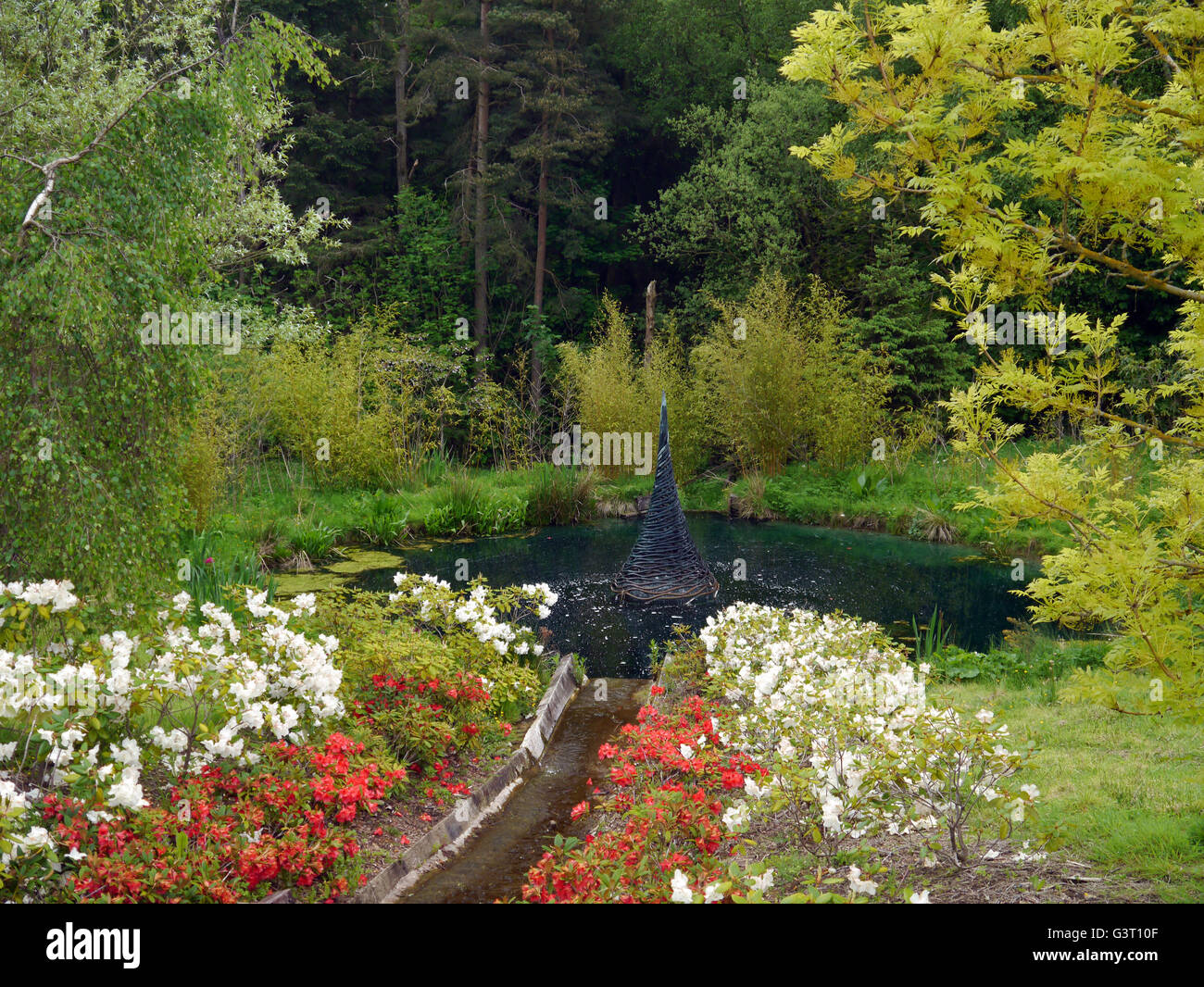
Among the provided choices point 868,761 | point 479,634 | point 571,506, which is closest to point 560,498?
point 571,506

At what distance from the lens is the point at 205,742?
3.48m

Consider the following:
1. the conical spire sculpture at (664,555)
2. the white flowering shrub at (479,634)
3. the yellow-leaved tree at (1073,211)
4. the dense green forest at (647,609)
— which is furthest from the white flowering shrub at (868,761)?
the conical spire sculpture at (664,555)

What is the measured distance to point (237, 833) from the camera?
3311mm

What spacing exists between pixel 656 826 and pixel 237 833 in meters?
1.47

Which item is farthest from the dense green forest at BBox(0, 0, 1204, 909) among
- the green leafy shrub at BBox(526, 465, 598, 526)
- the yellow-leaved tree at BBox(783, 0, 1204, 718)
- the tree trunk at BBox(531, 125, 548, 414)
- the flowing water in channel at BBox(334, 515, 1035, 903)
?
the tree trunk at BBox(531, 125, 548, 414)

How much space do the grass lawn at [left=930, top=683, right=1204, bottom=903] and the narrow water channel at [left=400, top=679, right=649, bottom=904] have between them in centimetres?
186

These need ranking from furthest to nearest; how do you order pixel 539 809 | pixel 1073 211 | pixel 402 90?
1. pixel 402 90
2. pixel 539 809
3. pixel 1073 211

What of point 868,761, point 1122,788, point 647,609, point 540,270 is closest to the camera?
point 868,761

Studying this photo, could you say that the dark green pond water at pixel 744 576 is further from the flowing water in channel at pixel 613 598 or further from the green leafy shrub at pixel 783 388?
the green leafy shrub at pixel 783 388

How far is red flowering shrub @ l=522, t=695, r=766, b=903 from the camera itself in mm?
3184

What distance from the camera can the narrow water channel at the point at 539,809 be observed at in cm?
377

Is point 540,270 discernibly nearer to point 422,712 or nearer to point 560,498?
point 560,498

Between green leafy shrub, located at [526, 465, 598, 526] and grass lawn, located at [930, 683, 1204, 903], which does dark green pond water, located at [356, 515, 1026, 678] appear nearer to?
green leafy shrub, located at [526, 465, 598, 526]

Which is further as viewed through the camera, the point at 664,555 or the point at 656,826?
the point at 664,555
